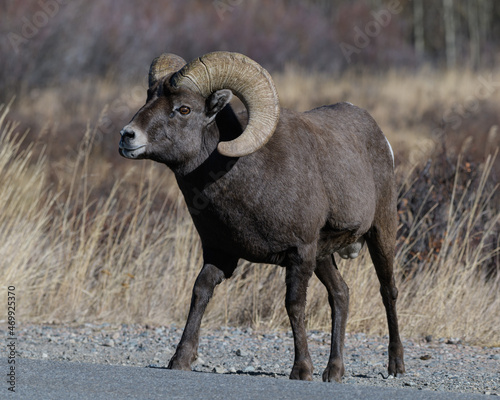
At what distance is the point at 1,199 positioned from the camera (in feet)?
29.3

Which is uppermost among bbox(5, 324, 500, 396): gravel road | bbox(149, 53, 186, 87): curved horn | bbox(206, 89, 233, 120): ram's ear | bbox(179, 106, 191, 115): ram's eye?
bbox(149, 53, 186, 87): curved horn

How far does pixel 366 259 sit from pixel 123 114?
38.7ft

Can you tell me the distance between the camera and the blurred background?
353 inches

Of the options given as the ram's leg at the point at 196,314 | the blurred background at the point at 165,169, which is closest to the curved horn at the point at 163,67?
the ram's leg at the point at 196,314

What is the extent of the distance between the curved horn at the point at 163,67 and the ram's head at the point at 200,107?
0.18m

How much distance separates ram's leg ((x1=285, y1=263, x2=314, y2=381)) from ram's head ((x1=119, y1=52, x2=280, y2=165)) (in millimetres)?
886

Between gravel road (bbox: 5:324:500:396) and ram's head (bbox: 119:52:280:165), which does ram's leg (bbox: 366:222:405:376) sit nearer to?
gravel road (bbox: 5:324:500:396)

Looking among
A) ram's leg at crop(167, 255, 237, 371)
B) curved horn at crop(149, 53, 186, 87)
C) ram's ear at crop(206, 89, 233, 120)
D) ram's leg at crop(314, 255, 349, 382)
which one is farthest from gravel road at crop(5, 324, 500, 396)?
curved horn at crop(149, 53, 186, 87)

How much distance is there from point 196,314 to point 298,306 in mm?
676

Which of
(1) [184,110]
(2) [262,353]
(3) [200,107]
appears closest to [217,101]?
(3) [200,107]

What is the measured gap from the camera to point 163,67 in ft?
20.9

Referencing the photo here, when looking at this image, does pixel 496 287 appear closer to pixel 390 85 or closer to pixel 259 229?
pixel 259 229

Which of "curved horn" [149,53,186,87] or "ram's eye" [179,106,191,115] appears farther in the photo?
"curved horn" [149,53,186,87]

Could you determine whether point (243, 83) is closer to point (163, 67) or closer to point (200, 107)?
point (200, 107)
